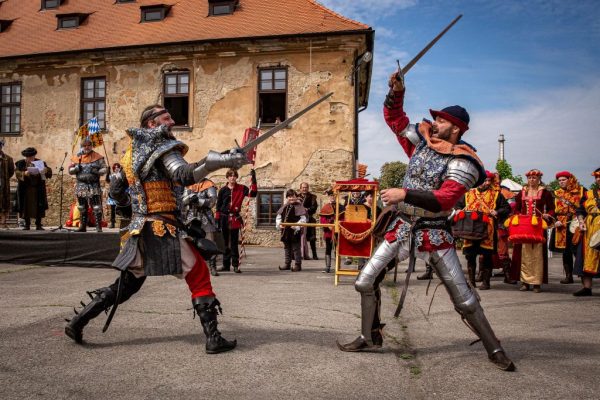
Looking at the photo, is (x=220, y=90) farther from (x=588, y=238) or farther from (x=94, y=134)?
(x=588, y=238)

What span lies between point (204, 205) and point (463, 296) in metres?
5.17

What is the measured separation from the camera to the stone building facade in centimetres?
1717

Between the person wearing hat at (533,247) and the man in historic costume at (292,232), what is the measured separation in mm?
3890

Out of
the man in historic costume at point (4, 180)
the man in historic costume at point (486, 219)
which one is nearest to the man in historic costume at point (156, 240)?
the man in historic costume at point (486, 219)

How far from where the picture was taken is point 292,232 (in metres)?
10.4

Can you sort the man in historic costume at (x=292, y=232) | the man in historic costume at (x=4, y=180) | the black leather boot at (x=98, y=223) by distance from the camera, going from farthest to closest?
1. the man in historic costume at (x=4, y=180)
2. the black leather boot at (x=98, y=223)
3. the man in historic costume at (x=292, y=232)

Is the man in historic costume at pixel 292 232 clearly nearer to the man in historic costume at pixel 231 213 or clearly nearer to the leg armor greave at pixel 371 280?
the man in historic costume at pixel 231 213

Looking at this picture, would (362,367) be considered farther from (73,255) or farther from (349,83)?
(349,83)

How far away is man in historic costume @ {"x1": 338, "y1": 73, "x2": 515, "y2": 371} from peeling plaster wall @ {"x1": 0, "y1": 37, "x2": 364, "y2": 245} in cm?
1321

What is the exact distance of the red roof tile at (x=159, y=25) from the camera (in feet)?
58.0

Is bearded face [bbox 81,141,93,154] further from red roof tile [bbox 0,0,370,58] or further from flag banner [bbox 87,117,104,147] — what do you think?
red roof tile [bbox 0,0,370,58]

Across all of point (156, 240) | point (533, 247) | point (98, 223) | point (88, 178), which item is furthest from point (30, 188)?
point (533, 247)

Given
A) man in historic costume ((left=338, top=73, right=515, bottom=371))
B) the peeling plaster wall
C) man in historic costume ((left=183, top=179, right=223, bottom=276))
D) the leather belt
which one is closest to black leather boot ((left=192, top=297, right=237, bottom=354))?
man in historic costume ((left=338, top=73, right=515, bottom=371))

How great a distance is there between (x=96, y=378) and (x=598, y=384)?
3.10m
